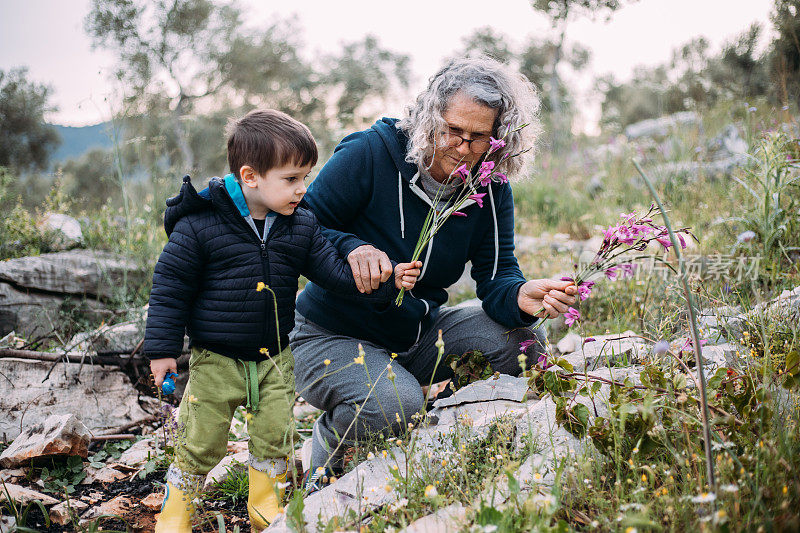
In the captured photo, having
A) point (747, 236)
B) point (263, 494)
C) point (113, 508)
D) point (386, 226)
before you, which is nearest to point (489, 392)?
point (386, 226)

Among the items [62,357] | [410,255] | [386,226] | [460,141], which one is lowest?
[62,357]

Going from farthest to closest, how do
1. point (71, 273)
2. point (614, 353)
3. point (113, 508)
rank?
point (71, 273) < point (614, 353) < point (113, 508)

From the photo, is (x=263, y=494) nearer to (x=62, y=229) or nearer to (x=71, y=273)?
(x=71, y=273)

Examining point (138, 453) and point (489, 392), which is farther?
point (138, 453)

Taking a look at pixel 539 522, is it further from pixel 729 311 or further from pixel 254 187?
pixel 729 311

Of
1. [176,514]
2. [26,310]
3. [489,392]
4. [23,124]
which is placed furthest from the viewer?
[23,124]

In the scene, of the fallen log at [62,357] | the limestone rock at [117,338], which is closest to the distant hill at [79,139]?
the limestone rock at [117,338]

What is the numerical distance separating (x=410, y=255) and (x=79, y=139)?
4.90 m

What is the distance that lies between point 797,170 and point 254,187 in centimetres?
382

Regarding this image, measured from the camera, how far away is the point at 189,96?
62.6 ft

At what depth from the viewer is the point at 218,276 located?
2.12 metres

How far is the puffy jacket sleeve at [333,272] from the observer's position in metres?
2.28

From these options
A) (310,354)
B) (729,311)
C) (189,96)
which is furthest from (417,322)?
(189,96)

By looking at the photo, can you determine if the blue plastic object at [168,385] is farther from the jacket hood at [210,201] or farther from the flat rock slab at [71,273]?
the flat rock slab at [71,273]
